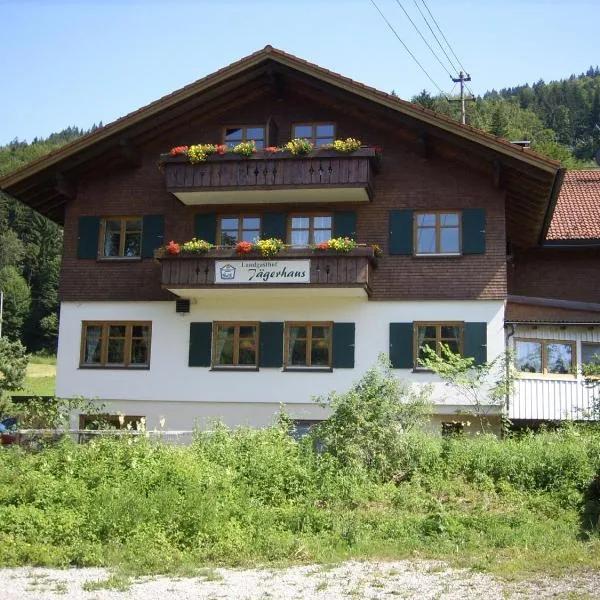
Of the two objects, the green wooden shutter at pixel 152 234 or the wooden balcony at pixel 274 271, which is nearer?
the wooden balcony at pixel 274 271

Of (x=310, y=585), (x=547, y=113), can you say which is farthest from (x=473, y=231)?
(x=547, y=113)

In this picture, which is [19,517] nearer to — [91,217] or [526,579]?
[526,579]

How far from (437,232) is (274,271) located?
14.1 feet

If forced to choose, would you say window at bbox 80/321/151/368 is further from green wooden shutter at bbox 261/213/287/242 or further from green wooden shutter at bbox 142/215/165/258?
green wooden shutter at bbox 261/213/287/242

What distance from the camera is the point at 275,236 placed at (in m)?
23.8

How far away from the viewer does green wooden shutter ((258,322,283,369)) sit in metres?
23.3

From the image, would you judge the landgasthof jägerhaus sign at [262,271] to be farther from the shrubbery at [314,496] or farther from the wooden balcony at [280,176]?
the shrubbery at [314,496]

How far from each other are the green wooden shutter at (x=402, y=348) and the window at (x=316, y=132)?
545 centimetres

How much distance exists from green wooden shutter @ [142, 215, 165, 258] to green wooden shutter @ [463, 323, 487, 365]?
330 inches

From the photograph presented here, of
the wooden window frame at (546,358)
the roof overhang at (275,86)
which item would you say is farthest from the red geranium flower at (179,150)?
the wooden window frame at (546,358)

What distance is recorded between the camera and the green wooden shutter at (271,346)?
2330 centimetres

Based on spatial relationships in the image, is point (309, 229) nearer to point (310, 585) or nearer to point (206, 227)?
point (206, 227)

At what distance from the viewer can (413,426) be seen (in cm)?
1585

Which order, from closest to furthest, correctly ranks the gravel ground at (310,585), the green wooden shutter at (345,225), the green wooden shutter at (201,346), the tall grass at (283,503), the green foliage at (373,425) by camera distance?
the gravel ground at (310,585)
the tall grass at (283,503)
the green foliage at (373,425)
the green wooden shutter at (345,225)
the green wooden shutter at (201,346)
